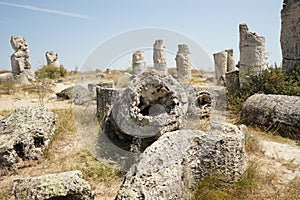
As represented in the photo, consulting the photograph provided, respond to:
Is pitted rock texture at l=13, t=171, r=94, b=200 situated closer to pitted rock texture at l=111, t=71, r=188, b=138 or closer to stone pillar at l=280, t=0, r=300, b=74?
pitted rock texture at l=111, t=71, r=188, b=138

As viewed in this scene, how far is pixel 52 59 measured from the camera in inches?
840

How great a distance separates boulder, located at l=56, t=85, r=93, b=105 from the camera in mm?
9358

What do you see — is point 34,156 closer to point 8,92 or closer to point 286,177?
point 286,177

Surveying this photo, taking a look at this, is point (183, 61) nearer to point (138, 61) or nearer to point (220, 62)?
point (220, 62)

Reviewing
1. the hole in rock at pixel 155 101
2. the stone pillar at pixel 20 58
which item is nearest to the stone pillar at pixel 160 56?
the stone pillar at pixel 20 58

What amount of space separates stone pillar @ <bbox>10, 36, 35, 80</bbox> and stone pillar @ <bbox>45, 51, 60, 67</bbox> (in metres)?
3.77

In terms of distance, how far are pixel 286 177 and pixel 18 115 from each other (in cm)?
433

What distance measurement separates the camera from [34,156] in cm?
429

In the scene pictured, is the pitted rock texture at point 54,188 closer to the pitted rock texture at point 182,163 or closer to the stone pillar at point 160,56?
the pitted rock texture at point 182,163

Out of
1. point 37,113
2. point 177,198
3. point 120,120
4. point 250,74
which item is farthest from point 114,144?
point 250,74

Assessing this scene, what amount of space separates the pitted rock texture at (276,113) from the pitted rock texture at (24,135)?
4.30 m

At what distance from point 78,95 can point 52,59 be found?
42.5 ft

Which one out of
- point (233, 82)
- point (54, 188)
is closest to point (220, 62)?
point (233, 82)

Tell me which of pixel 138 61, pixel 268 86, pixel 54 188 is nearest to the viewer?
pixel 54 188
